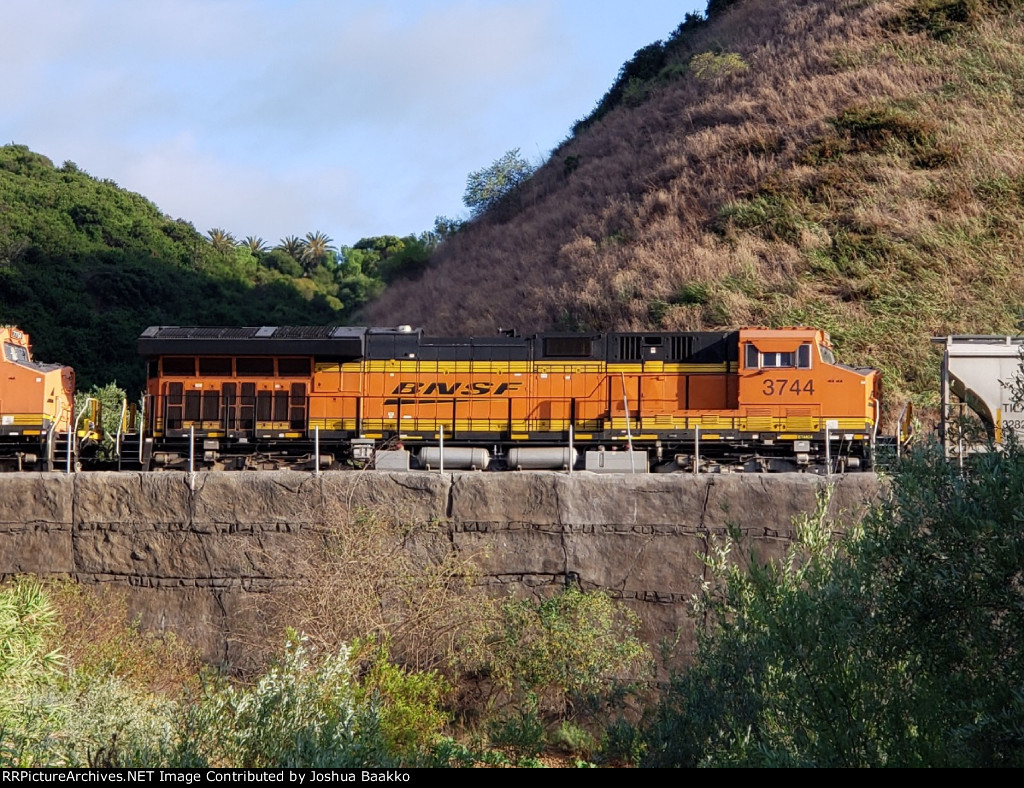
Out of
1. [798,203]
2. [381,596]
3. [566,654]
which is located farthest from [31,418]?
[798,203]

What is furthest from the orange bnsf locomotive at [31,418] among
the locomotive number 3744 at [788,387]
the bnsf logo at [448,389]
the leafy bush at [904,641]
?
the leafy bush at [904,641]

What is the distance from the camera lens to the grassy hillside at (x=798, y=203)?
106 feet

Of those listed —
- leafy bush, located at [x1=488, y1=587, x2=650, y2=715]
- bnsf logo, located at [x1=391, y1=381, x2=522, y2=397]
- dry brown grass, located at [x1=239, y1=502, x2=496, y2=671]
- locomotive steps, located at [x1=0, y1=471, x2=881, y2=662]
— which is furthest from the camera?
bnsf logo, located at [x1=391, y1=381, x2=522, y2=397]

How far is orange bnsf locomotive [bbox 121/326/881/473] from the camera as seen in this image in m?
21.9

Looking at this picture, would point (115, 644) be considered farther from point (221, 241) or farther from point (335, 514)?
point (221, 241)

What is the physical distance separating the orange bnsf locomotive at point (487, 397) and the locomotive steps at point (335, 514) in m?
3.71

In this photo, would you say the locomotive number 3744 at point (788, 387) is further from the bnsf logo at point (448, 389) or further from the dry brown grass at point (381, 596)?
the dry brown grass at point (381, 596)

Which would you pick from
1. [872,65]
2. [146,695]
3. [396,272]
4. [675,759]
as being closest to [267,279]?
[396,272]

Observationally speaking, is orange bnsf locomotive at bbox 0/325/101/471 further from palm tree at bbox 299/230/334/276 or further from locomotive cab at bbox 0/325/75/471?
palm tree at bbox 299/230/334/276

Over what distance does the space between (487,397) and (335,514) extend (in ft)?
19.4

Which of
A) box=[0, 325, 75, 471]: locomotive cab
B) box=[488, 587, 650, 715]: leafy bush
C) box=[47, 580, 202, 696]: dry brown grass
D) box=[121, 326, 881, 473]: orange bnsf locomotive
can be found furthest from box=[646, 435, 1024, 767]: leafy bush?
box=[0, 325, 75, 471]: locomotive cab

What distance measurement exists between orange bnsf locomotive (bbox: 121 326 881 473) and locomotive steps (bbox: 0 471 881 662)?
371 centimetres

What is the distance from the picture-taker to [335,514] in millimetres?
17734
